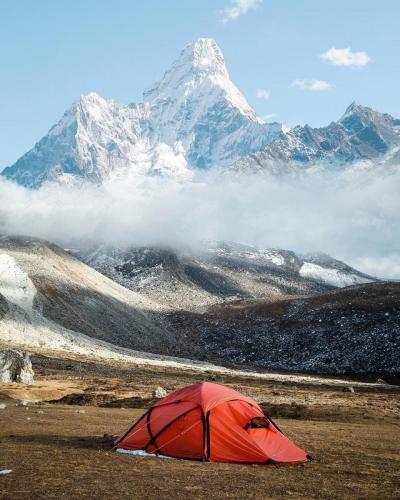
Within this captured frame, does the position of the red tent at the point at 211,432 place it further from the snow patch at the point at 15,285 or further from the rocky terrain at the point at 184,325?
the snow patch at the point at 15,285

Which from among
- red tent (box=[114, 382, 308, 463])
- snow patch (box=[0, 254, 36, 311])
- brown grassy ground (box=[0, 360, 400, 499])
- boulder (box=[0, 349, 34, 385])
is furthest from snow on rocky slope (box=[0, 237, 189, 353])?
red tent (box=[114, 382, 308, 463])

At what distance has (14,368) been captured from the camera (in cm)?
6156

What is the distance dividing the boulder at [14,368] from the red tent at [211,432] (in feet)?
135

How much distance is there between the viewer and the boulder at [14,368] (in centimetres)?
6116

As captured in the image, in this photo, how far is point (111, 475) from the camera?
17828 millimetres

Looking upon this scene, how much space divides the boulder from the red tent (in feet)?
135

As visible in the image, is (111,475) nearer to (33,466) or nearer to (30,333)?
(33,466)

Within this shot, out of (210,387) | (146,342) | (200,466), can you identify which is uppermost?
(210,387)

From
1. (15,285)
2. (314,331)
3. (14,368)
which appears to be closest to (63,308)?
(15,285)

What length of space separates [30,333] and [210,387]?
102882 millimetres

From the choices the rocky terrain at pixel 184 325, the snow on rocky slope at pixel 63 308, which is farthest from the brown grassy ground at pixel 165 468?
the snow on rocky slope at pixel 63 308

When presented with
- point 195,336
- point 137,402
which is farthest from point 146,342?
point 137,402

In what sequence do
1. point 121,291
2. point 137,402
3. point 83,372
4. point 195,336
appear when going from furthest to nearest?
point 121,291 < point 195,336 < point 83,372 < point 137,402

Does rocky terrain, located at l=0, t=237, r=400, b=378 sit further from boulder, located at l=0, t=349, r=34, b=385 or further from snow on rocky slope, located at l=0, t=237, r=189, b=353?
boulder, located at l=0, t=349, r=34, b=385
